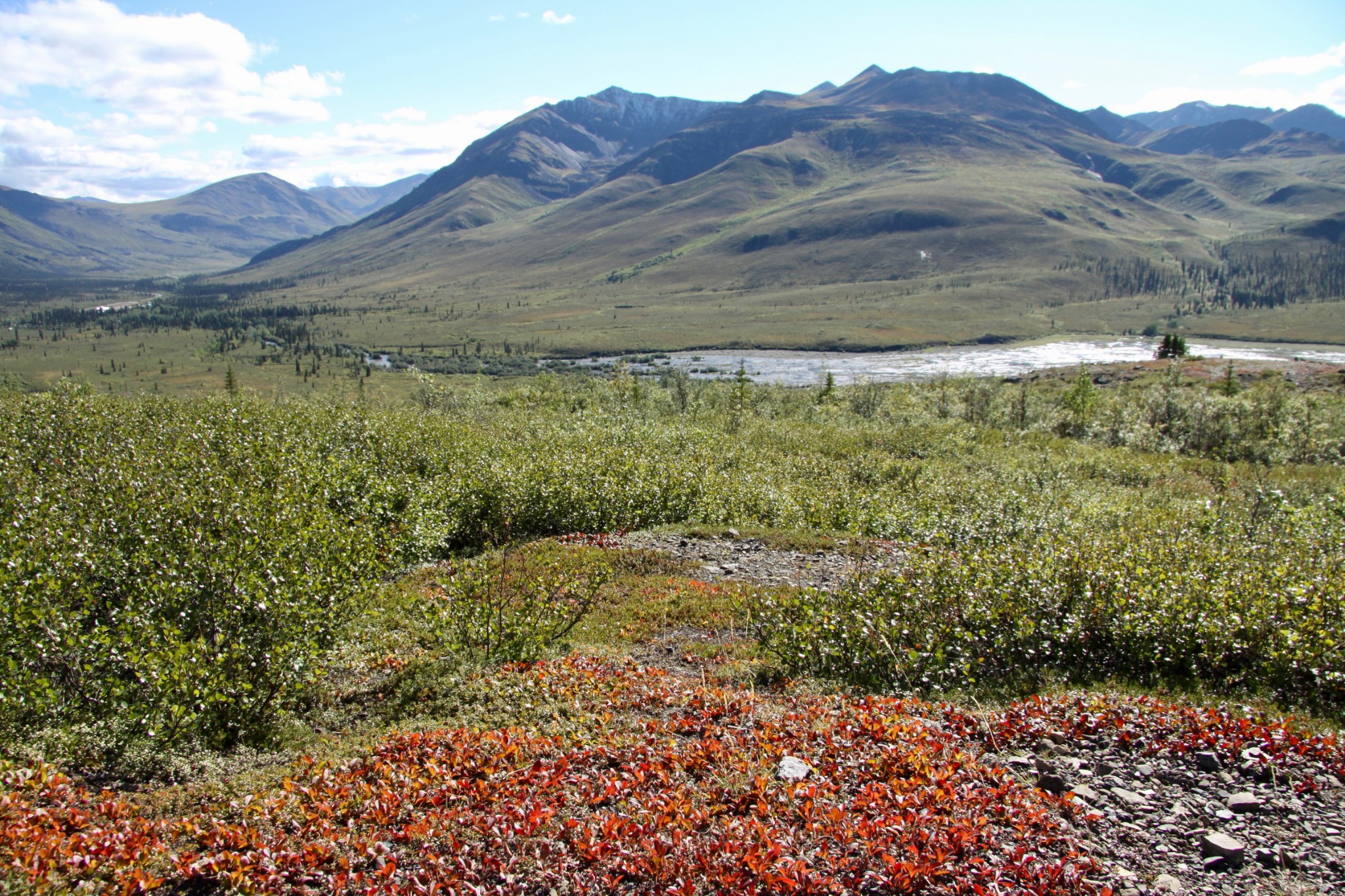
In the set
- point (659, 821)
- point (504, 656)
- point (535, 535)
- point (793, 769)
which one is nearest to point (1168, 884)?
point (793, 769)

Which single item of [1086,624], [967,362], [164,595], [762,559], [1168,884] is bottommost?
[762,559]

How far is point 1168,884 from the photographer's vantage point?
6.71 metres

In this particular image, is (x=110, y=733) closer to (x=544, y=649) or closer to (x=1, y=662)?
(x=1, y=662)

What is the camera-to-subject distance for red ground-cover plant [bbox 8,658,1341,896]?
689 cm

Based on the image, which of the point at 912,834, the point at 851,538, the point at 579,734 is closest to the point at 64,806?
the point at 579,734

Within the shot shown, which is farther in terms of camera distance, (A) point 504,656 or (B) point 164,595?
(A) point 504,656

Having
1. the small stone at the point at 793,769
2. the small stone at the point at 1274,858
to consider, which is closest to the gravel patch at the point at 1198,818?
the small stone at the point at 1274,858

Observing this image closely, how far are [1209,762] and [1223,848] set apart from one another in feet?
5.63

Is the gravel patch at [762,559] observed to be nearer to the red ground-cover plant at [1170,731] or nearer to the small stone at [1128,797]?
the red ground-cover plant at [1170,731]

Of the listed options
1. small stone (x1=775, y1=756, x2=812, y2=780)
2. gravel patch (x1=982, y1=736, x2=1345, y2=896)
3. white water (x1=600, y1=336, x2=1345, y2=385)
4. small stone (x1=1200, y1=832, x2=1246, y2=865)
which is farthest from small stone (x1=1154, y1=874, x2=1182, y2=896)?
white water (x1=600, y1=336, x2=1345, y2=385)

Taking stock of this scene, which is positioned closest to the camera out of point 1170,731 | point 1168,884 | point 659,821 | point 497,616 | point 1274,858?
point 1168,884

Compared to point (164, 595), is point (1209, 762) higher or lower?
lower

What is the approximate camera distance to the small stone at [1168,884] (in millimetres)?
6621

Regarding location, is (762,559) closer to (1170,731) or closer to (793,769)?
(793,769)
